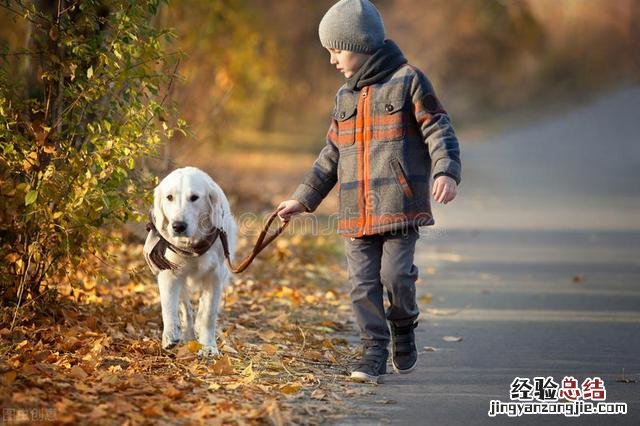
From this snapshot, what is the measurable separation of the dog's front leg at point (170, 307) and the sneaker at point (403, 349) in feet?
4.41

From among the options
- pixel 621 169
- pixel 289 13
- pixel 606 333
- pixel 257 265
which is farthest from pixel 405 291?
pixel 289 13

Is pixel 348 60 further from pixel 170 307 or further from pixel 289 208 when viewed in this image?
pixel 170 307

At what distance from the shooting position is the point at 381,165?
19.9 feet

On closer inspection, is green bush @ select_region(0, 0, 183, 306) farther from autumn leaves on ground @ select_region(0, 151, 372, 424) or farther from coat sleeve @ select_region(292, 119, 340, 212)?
coat sleeve @ select_region(292, 119, 340, 212)

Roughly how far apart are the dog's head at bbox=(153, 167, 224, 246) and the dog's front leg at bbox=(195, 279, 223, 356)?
16.7 inches

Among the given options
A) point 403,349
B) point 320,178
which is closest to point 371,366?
point 403,349

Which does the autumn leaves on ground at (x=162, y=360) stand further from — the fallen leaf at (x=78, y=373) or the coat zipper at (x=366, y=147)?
the coat zipper at (x=366, y=147)

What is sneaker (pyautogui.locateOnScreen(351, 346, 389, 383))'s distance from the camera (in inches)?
240

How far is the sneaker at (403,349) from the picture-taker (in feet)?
20.4

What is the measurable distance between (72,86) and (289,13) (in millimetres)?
32362

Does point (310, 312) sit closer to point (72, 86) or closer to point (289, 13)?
point (72, 86)

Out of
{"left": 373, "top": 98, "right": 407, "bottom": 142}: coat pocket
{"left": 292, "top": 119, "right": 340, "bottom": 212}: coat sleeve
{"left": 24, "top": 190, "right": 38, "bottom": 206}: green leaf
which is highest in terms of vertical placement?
{"left": 373, "top": 98, "right": 407, "bottom": 142}: coat pocket

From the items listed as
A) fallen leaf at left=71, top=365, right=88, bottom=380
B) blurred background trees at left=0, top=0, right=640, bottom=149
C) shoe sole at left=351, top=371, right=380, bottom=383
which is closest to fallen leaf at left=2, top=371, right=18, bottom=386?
fallen leaf at left=71, top=365, right=88, bottom=380

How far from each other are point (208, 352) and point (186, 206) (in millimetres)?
896
